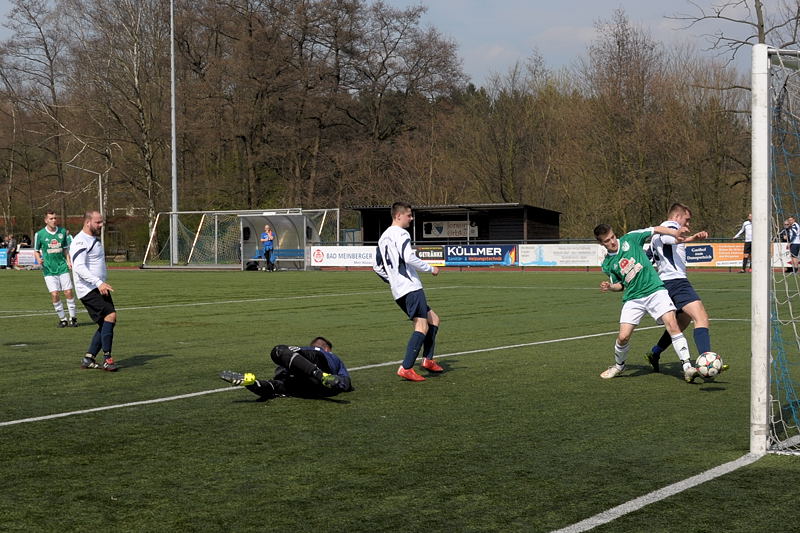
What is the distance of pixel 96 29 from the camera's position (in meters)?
52.4

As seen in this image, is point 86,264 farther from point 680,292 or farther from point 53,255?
point 53,255

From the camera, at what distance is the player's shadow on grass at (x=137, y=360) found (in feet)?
37.2

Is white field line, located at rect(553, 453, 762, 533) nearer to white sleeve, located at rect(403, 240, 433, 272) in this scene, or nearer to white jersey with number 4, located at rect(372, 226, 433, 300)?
white sleeve, located at rect(403, 240, 433, 272)

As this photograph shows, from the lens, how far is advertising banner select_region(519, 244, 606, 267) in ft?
125

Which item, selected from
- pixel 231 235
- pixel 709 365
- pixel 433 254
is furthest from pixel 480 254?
pixel 709 365

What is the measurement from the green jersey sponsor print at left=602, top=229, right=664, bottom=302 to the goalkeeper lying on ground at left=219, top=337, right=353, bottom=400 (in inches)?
119

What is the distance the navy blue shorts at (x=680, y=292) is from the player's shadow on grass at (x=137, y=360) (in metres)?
6.10

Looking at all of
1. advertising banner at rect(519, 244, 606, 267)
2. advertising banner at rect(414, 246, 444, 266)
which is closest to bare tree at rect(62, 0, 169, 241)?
advertising banner at rect(414, 246, 444, 266)

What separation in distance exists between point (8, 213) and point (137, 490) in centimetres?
6312

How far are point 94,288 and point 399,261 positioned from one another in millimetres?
3791

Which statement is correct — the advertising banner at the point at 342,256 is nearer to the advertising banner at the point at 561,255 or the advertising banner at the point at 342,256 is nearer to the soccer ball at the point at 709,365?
the advertising banner at the point at 561,255

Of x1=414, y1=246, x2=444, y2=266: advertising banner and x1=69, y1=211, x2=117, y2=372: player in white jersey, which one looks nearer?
x1=69, y1=211, x2=117, y2=372: player in white jersey

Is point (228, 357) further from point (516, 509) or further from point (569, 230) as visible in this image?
point (569, 230)

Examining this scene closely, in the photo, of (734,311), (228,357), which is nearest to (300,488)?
(228,357)
